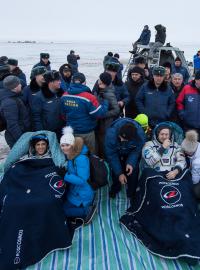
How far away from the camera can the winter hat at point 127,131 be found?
3.43 metres

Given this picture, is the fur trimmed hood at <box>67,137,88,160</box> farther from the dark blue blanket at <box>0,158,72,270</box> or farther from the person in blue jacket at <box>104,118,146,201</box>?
the person in blue jacket at <box>104,118,146,201</box>

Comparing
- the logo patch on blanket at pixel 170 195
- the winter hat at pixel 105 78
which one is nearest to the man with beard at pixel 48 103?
the winter hat at pixel 105 78

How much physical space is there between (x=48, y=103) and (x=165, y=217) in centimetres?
204

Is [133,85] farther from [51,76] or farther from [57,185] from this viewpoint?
[57,185]

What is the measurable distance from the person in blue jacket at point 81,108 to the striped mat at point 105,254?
3.85 feet

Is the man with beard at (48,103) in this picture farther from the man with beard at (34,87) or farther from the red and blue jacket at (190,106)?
the red and blue jacket at (190,106)

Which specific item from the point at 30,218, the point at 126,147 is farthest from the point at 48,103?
the point at 30,218

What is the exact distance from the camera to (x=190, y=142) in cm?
338

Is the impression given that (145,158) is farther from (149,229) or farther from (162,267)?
(162,267)

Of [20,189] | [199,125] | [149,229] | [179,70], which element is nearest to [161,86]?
[199,125]

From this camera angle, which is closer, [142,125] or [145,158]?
[145,158]

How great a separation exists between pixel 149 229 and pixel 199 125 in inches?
68.4

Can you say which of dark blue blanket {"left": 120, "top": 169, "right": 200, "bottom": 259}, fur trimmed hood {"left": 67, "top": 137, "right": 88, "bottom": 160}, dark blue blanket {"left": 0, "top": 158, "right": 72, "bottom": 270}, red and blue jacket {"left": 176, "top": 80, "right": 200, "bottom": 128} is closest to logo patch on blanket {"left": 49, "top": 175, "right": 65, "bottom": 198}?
dark blue blanket {"left": 0, "top": 158, "right": 72, "bottom": 270}

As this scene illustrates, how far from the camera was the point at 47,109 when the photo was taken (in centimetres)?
404
